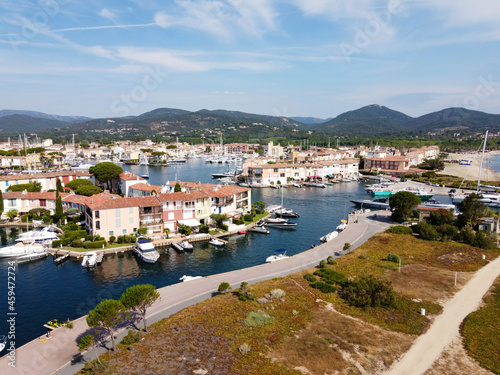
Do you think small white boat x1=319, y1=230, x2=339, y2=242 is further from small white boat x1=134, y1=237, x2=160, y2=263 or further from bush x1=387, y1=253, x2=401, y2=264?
small white boat x1=134, y1=237, x2=160, y2=263

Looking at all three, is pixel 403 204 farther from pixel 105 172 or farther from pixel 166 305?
pixel 105 172

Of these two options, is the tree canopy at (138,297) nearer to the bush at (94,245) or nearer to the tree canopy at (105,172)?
the bush at (94,245)

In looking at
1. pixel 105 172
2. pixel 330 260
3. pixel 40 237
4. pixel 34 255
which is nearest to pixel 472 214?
pixel 330 260

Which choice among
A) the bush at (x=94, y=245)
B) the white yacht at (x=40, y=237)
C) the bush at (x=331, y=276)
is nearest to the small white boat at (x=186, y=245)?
the bush at (x=94, y=245)

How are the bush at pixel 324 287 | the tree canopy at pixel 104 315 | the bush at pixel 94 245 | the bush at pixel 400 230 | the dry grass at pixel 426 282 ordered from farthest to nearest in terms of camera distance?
the bush at pixel 400 230 → the bush at pixel 94 245 → the bush at pixel 324 287 → the dry grass at pixel 426 282 → the tree canopy at pixel 104 315

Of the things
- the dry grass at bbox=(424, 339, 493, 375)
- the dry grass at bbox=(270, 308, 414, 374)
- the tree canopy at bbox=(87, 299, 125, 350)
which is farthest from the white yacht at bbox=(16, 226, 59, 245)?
the dry grass at bbox=(424, 339, 493, 375)

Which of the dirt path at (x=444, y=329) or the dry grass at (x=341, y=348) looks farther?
the dirt path at (x=444, y=329)
